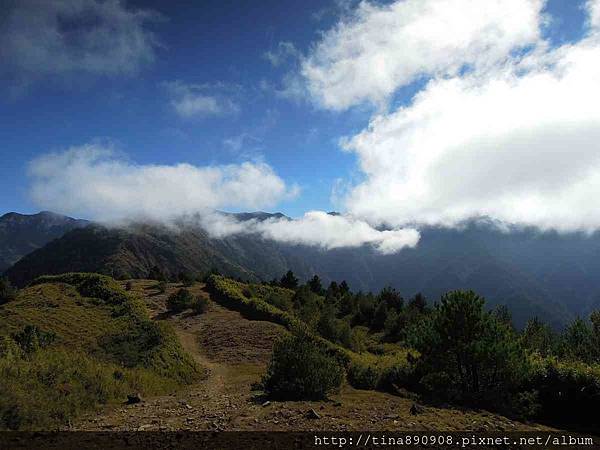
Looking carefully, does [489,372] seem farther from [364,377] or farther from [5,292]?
[5,292]

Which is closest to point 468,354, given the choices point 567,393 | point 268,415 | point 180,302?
point 567,393

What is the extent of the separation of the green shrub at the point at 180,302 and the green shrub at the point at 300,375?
104 feet

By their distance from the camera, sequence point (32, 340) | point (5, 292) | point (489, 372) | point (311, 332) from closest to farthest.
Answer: point (489, 372) < point (32, 340) < point (311, 332) < point (5, 292)

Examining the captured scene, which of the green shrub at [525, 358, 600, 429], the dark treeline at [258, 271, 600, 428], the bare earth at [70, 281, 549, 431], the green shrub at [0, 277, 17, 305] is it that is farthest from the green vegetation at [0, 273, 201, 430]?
the green shrub at [525, 358, 600, 429]

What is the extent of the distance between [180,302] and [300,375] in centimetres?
3416

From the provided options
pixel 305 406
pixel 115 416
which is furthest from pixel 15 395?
pixel 305 406

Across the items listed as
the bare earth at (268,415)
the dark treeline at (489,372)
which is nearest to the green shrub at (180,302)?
the bare earth at (268,415)

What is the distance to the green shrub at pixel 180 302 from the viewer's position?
153 ft

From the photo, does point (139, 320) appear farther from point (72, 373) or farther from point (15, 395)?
point (15, 395)

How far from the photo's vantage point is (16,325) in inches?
1092

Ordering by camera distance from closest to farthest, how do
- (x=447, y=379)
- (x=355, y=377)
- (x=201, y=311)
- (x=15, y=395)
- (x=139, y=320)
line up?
1. (x=15, y=395)
2. (x=447, y=379)
3. (x=355, y=377)
4. (x=139, y=320)
5. (x=201, y=311)

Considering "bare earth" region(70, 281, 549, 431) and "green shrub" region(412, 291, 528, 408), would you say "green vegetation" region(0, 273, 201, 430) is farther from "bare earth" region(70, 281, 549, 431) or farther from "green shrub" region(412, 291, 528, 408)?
"green shrub" region(412, 291, 528, 408)

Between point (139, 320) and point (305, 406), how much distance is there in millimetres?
23581

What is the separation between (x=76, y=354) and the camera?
19844 millimetres
